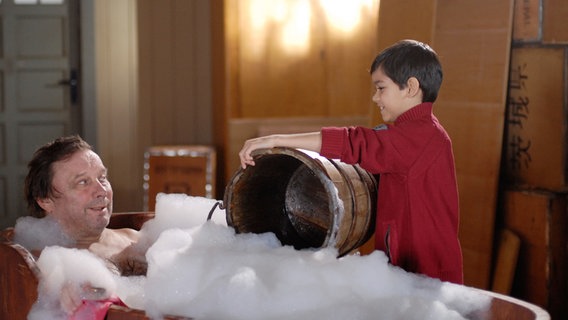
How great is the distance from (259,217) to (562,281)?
5.62 feet

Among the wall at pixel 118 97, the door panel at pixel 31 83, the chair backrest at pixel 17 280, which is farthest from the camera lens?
the door panel at pixel 31 83

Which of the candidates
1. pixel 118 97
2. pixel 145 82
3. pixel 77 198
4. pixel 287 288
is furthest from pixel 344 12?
pixel 287 288

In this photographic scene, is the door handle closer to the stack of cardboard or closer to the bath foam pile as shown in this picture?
the stack of cardboard

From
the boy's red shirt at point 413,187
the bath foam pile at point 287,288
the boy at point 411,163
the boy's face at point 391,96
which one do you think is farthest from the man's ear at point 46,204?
the boy's face at point 391,96

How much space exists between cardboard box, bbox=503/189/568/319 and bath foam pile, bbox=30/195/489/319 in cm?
166

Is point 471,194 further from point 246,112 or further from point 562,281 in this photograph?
point 246,112

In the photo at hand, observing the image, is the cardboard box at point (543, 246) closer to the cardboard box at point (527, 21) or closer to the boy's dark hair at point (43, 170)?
the cardboard box at point (527, 21)

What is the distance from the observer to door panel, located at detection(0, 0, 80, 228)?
6.02m

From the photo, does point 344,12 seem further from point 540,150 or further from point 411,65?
point 411,65

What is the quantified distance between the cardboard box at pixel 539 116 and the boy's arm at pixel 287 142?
1.85m

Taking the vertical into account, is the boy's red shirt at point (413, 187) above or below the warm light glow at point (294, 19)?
below

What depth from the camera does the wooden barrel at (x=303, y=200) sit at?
2.06 meters

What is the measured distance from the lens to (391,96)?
2123 mm

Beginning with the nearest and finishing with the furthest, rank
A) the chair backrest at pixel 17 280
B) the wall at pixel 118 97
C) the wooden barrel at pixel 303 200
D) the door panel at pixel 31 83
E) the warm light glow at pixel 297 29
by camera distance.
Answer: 1. the chair backrest at pixel 17 280
2. the wooden barrel at pixel 303 200
3. the warm light glow at pixel 297 29
4. the wall at pixel 118 97
5. the door panel at pixel 31 83
